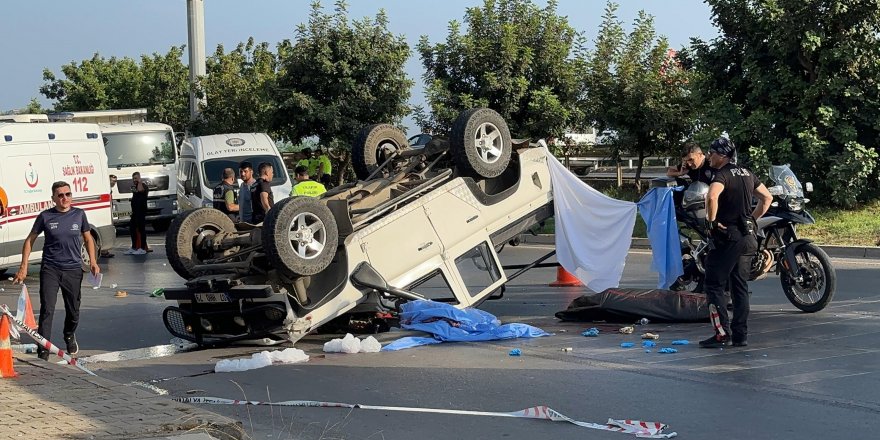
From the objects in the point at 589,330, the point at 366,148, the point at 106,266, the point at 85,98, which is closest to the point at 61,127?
the point at 106,266

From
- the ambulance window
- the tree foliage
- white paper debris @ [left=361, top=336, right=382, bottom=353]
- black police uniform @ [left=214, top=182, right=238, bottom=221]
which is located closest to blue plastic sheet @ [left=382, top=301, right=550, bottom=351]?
white paper debris @ [left=361, top=336, right=382, bottom=353]

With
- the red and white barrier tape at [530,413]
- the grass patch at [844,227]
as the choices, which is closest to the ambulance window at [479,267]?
the red and white barrier tape at [530,413]

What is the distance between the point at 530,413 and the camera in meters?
7.10

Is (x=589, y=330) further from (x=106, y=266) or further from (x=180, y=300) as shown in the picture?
(x=106, y=266)

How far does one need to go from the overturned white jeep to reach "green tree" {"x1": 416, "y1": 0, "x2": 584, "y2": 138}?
13870 millimetres

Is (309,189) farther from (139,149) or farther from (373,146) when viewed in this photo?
(139,149)

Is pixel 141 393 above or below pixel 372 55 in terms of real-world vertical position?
below

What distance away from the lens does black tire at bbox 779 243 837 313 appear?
35.0 ft

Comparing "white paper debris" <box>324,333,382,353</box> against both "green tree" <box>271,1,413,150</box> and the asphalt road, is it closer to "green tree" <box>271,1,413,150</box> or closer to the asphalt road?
the asphalt road

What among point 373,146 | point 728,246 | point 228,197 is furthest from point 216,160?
point 728,246

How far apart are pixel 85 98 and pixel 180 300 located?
4337 cm

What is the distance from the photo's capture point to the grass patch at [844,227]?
1750 cm

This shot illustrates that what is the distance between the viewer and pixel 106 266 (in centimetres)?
1986

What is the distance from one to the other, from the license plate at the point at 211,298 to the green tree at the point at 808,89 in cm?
1247
